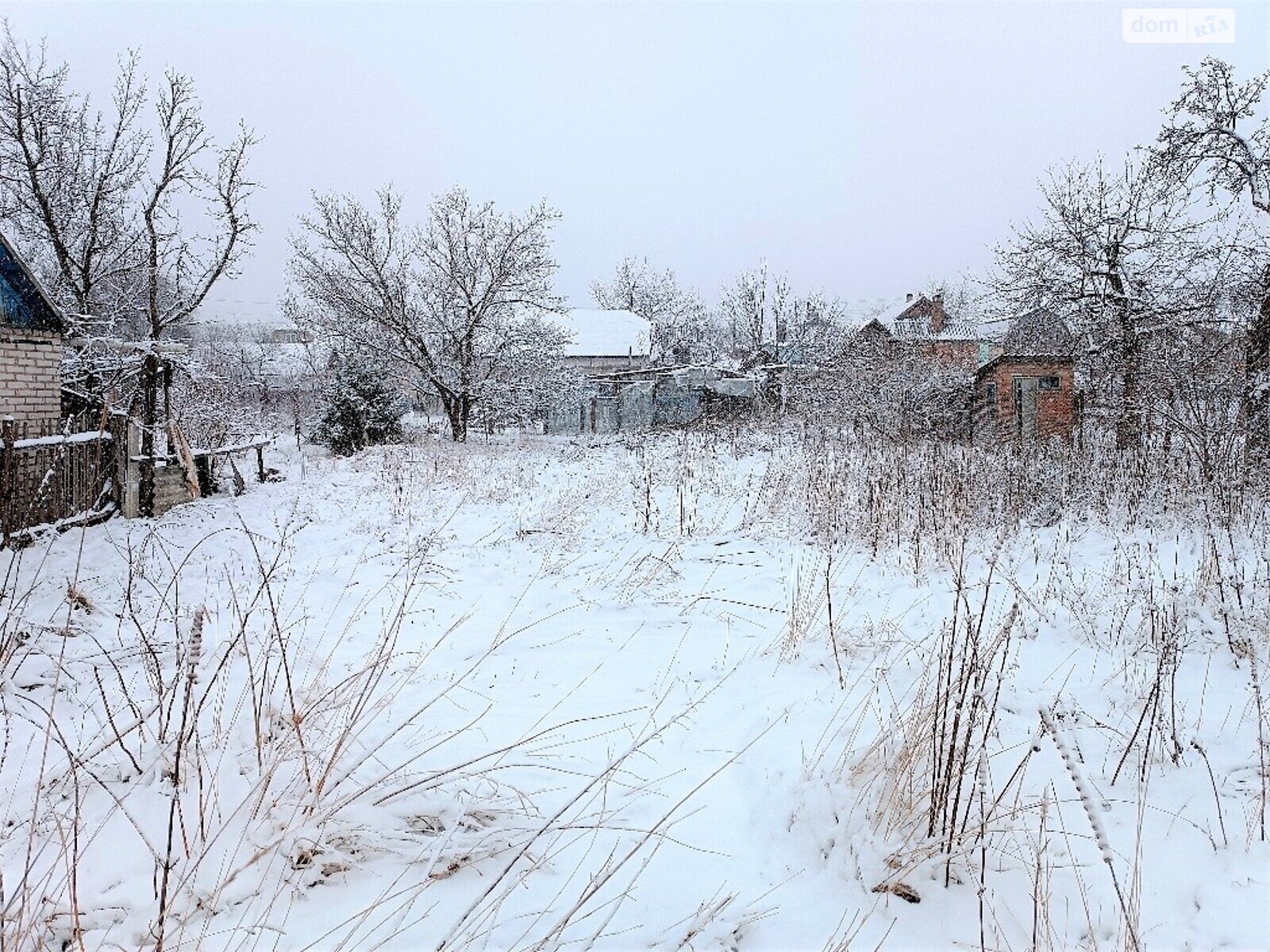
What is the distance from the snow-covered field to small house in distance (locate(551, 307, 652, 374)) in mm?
32208

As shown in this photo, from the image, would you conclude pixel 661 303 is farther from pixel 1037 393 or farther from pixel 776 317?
pixel 1037 393

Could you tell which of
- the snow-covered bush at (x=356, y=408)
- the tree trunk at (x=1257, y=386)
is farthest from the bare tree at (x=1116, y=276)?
the snow-covered bush at (x=356, y=408)

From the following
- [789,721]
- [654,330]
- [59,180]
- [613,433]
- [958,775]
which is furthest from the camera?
[654,330]

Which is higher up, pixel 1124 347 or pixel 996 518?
pixel 1124 347

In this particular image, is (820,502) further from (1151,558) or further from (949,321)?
(949,321)

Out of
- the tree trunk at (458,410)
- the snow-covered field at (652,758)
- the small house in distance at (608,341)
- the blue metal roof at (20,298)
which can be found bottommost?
the snow-covered field at (652,758)

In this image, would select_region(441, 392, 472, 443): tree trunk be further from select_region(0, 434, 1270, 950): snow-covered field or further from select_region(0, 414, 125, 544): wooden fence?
select_region(0, 434, 1270, 950): snow-covered field

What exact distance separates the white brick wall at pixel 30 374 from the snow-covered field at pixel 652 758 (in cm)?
535

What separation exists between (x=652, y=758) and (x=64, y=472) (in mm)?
8624

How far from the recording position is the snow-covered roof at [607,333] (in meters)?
37.7

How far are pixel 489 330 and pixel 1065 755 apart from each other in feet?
73.5

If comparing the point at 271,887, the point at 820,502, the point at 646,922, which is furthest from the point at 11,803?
the point at 820,502

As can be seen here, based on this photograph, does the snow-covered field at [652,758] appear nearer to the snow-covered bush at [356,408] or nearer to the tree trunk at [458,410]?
the tree trunk at [458,410]

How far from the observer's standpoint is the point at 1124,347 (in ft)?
39.0
